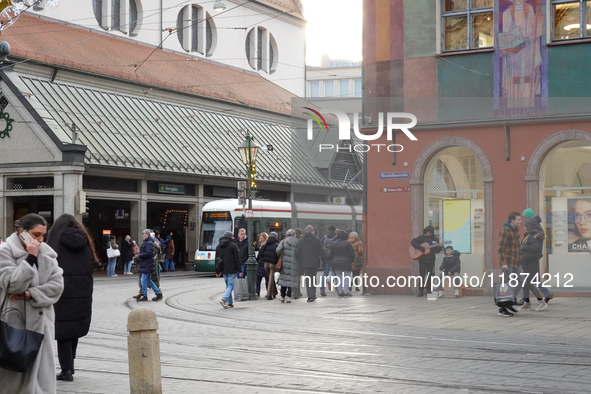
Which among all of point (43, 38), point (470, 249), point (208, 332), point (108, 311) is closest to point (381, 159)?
point (470, 249)

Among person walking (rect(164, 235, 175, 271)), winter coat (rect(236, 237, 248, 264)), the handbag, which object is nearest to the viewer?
the handbag

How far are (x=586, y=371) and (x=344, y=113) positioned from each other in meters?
13.3

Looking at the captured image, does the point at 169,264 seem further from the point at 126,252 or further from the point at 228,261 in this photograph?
the point at 228,261

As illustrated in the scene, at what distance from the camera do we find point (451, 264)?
20266 millimetres

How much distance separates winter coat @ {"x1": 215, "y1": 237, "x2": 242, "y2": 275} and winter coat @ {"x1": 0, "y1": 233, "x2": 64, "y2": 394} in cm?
1204

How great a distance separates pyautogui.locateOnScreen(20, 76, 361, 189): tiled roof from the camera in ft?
127

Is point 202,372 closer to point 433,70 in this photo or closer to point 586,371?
point 586,371

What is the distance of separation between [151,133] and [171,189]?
2766 millimetres

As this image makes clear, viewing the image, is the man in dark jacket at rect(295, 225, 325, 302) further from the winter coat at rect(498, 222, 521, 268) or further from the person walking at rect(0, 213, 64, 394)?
the person walking at rect(0, 213, 64, 394)

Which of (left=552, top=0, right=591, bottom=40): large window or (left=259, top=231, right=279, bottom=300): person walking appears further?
(left=259, top=231, right=279, bottom=300): person walking

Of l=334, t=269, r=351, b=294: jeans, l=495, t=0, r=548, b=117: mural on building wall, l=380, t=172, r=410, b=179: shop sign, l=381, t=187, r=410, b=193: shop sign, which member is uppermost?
l=495, t=0, r=548, b=117: mural on building wall

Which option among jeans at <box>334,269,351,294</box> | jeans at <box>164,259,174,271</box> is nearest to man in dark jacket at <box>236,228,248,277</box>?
jeans at <box>334,269,351,294</box>

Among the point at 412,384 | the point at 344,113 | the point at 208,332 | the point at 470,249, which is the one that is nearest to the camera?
the point at 412,384

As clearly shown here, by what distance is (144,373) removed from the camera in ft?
24.7
